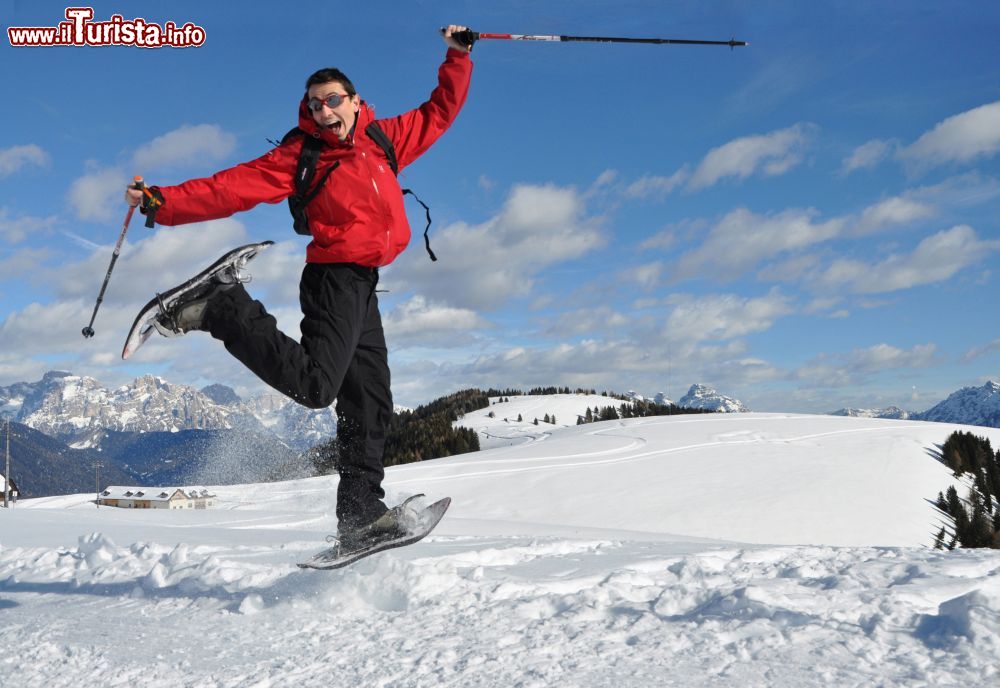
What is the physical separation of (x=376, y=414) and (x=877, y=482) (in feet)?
49.3

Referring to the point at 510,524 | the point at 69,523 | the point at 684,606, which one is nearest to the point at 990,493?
the point at 510,524

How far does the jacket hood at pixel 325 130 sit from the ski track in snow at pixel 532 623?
2.11m

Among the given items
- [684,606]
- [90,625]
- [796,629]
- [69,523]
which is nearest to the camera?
[796,629]

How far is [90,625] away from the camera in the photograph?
9.45 feet

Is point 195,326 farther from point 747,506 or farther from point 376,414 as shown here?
point 747,506

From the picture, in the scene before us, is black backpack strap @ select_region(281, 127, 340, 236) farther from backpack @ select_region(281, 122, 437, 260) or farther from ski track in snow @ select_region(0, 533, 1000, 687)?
ski track in snow @ select_region(0, 533, 1000, 687)

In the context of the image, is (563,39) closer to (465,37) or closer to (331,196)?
(465,37)

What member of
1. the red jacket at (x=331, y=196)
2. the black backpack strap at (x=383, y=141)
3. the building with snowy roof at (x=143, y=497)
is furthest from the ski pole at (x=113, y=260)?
the building with snowy roof at (x=143, y=497)

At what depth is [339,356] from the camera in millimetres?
3398

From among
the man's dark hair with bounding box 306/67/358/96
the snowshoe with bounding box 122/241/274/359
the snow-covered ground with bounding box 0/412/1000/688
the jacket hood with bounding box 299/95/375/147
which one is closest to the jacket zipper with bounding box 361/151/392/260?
the jacket hood with bounding box 299/95/375/147

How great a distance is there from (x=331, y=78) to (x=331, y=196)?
25.5 inches

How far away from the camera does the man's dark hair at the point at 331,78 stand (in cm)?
356

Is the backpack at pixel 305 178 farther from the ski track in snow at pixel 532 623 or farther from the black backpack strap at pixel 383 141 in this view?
the ski track in snow at pixel 532 623

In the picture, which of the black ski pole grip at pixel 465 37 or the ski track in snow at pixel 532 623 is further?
the black ski pole grip at pixel 465 37
